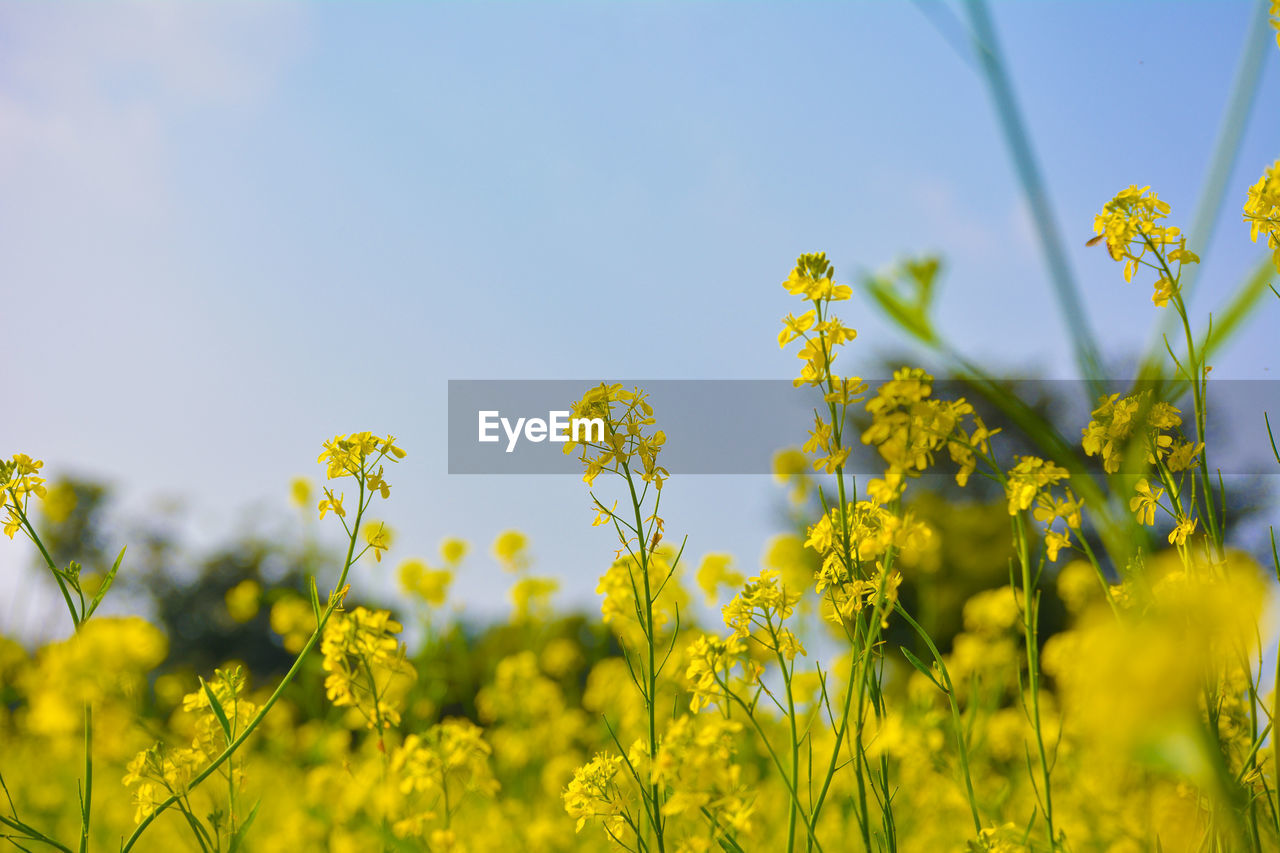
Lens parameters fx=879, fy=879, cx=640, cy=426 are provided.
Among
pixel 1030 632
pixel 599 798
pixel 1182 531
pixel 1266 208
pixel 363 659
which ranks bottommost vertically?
pixel 599 798

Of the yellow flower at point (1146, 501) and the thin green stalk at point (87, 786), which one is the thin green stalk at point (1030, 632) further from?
the thin green stalk at point (87, 786)

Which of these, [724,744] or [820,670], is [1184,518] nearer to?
[820,670]

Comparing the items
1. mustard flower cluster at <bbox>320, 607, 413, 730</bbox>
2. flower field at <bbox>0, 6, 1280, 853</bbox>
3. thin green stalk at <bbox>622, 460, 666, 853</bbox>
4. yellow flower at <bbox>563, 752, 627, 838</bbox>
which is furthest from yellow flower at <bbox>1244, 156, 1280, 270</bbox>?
mustard flower cluster at <bbox>320, 607, 413, 730</bbox>

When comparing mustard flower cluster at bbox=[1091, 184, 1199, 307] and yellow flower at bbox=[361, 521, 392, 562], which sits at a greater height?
mustard flower cluster at bbox=[1091, 184, 1199, 307]

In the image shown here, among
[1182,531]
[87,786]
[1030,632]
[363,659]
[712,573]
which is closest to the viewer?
[1030,632]

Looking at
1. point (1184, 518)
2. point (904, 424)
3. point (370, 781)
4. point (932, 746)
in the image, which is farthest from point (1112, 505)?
point (370, 781)

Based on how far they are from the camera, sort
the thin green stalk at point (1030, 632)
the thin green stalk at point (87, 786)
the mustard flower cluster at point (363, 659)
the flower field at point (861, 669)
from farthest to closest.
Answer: the mustard flower cluster at point (363, 659)
the thin green stalk at point (87, 786)
the thin green stalk at point (1030, 632)
the flower field at point (861, 669)

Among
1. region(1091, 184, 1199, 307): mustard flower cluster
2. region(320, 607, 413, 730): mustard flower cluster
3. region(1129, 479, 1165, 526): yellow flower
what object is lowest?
region(320, 607, 413, 730): mustard flower cluster

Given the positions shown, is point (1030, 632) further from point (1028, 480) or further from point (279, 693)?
point (279, 693)

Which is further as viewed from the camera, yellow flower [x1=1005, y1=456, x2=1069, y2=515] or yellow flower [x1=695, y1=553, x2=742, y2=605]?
yellow flower [x1=695, y1=553, x2=742, y2=605]

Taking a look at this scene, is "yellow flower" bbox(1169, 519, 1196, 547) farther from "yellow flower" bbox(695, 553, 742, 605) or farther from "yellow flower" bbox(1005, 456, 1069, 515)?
"yellow flower" bbox(695, 553, 742, 605)

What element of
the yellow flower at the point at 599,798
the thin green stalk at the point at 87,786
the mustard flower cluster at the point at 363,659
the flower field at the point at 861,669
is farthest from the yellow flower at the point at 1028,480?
the thin green stalk at the point at 87,786

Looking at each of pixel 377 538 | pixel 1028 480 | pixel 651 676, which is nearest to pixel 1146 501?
pixel 1028 480

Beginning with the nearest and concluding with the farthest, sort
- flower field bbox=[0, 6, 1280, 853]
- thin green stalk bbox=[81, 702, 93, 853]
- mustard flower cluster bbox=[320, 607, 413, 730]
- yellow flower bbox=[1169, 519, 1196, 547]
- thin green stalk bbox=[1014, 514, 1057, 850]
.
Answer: flower field bbox=[0, 6, 1280, 853], thin green stalk bbox=[1014, 514, 1057, 850], yellow flower bbox=[1169, 519, 1196, 547], thin green stalk bbox=[81, 702, 93, 853], mustard flower cluster bbox=[320, 607, 413, 730]
